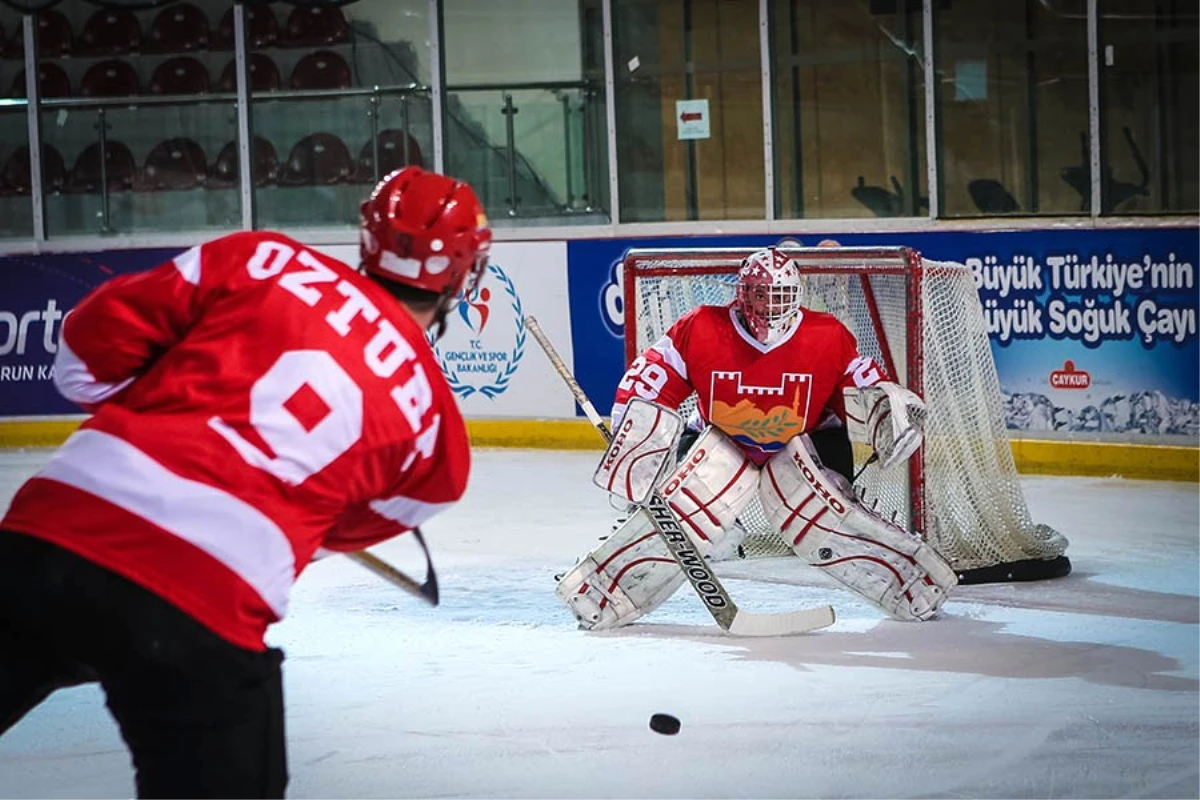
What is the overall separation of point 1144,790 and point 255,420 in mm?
2093

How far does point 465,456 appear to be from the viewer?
2.05 meters

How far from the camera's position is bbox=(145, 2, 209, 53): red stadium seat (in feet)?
32.2

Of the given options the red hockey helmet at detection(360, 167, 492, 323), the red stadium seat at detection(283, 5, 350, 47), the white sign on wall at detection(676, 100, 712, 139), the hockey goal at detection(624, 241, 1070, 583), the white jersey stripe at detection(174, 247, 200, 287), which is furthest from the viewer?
the red stadium seat at detection(283, 5, 350, 47)

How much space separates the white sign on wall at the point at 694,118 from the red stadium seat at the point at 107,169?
119 inches

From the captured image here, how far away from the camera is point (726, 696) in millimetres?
4133

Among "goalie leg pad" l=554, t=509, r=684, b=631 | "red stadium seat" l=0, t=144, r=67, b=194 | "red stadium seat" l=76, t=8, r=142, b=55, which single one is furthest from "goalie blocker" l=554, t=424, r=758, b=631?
"red stadium seat" l=76, t=8, r=142, b=55

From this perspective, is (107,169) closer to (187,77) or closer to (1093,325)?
(187,77)

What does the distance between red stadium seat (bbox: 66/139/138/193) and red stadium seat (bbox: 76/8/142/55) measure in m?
0.66

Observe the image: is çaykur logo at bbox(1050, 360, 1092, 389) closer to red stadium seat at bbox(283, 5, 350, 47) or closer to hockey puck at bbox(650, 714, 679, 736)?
hockey puck at bbox(650, 714, 679, 736)

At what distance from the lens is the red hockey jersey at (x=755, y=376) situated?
16.0 ft

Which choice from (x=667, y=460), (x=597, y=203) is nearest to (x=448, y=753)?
(x=667, y=460)

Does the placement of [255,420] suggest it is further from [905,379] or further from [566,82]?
[566,82]

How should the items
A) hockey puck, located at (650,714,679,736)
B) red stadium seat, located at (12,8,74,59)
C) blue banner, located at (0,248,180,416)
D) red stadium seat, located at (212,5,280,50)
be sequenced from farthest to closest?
red stadium seat, located at (12,8,74,59) → red stadium seat, located at (212,5,280,50) → blue banner, located at (0,248,180,416) → hockey puck, located at (650,714,679,736)

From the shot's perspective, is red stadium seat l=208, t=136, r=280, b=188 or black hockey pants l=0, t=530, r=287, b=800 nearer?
black hockey pants l=0, t=530, r=287, b=800
